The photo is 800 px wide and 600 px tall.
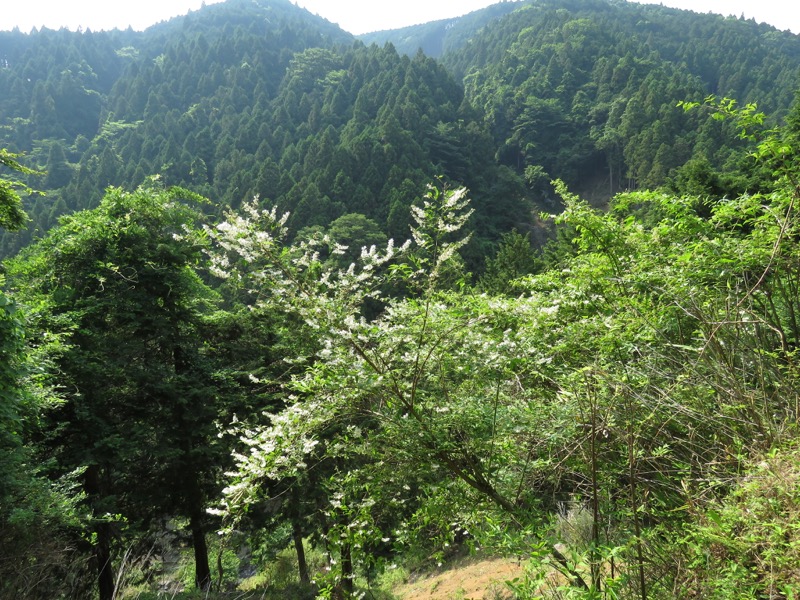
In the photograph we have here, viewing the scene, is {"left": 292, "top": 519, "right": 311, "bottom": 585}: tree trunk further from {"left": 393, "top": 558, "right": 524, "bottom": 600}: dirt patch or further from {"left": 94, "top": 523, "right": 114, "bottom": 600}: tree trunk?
{"left": 94, "top": 523, "right": 114, "bottom": 600}: tree trunk

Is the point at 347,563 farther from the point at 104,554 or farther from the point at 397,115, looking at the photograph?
the point at 397,115

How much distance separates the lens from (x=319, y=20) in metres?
173

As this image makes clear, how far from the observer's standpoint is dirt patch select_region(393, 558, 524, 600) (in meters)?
8.40

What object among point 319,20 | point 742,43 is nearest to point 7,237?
point 742,43

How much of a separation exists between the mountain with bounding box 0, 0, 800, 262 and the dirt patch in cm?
1510

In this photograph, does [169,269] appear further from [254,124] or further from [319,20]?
[319,20]

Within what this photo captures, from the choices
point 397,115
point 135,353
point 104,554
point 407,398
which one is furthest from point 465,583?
point 397,115

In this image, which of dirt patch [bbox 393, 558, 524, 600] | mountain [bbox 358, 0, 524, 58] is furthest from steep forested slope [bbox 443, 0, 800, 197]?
mountain [bbox 358, 0, 524, 58]

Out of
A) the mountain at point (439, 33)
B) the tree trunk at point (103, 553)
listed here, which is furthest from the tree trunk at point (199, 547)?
Result: the mountain at point (439, 33)

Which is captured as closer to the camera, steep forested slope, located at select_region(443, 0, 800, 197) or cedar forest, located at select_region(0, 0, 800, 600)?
cedar forest, located at select_region(0, 0, 800, 600)

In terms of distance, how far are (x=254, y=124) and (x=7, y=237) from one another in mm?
31849

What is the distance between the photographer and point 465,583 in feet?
32.7

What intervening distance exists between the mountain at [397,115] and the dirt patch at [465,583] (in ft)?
49.5

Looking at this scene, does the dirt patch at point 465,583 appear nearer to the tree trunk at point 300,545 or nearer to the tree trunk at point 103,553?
the tree trunk at point 300,545
